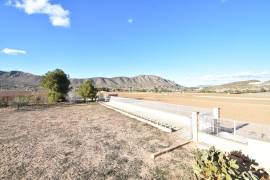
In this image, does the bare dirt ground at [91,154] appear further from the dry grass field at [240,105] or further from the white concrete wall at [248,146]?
the dry grass field at [240,105]

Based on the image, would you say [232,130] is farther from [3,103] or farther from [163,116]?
[3,103]

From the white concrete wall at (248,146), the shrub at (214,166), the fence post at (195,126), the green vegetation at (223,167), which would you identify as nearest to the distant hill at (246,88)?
the fence post at (195,126)

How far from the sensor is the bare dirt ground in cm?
847

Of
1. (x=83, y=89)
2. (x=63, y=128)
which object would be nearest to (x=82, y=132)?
(x=63, y=128)

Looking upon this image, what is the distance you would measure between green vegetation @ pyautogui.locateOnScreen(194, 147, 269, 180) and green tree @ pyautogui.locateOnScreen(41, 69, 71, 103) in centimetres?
3321

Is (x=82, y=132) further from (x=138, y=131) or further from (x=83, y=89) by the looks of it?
(x=83, y=89)

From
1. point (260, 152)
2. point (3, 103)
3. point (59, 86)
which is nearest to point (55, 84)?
point (59, 86)

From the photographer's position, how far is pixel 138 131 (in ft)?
48.3

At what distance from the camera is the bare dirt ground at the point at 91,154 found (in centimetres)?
847

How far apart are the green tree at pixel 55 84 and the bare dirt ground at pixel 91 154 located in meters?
21.3

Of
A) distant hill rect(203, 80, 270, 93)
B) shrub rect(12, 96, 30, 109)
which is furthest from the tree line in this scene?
distant hill rect(203, 80, 270, 93)

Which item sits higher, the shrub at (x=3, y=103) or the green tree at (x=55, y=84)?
the green tree at (x=55, y=84)

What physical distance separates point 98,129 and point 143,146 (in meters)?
5.28

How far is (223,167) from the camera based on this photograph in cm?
667
